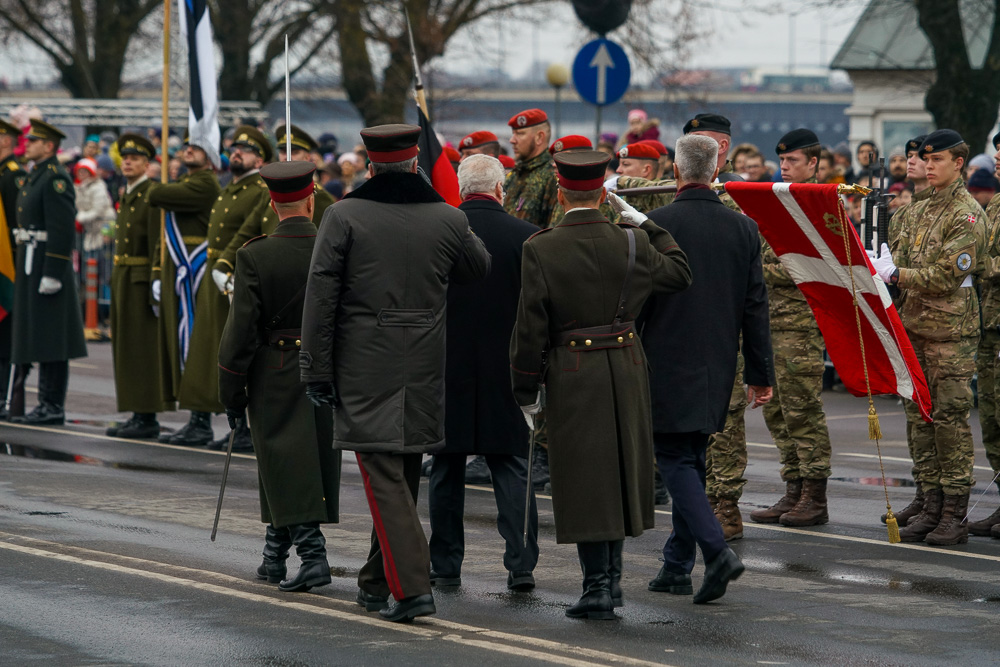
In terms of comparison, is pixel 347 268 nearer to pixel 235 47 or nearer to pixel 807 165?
pixel 807 165

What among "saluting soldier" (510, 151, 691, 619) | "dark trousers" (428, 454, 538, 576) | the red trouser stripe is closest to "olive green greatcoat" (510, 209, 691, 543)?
"saluting soldier" (510, 151, 691, 619)

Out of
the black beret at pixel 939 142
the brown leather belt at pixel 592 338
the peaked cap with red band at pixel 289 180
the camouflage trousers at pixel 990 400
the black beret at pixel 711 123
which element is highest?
the black beret at pixel 711 123

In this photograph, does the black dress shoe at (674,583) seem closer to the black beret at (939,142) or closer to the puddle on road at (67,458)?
the black beret at (939,142)

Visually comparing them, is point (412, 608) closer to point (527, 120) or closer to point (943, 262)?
point (943, 262)

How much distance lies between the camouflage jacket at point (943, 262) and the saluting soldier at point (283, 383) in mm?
3569

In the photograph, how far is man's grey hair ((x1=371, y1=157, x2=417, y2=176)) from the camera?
23.1ft

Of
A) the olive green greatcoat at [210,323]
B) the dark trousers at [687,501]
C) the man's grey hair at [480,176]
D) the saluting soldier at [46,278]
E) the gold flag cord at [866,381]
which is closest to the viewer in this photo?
the dark trousers at [687,501]

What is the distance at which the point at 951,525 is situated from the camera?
9.04 metres

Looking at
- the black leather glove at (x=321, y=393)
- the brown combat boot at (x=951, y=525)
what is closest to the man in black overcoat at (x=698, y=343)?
the black leather glove at (x=321, y=393)

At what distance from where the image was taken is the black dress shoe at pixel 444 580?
771 centimetres

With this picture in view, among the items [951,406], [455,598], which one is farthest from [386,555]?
[951,406]

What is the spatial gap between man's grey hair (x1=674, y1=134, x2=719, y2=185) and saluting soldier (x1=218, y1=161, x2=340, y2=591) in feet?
5.85

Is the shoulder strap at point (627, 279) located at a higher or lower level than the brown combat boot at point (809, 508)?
higher

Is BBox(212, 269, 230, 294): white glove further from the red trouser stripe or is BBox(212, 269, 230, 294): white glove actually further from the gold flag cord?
the red trouser stripe
